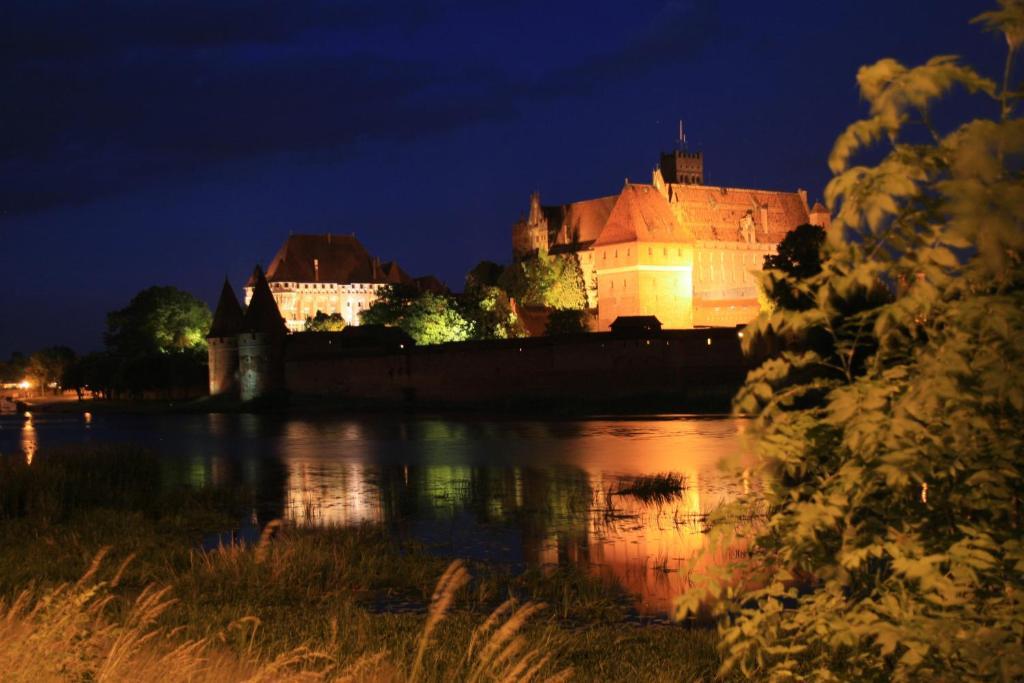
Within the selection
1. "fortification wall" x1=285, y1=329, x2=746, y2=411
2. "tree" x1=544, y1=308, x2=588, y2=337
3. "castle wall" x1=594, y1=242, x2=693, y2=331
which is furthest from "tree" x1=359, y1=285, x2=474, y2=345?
"fortification wall" x1=285, y1=329, x2=746, y2=411

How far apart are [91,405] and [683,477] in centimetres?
5487

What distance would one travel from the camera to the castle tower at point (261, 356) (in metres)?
55.7

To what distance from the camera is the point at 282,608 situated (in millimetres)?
7559

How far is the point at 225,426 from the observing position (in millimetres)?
42344

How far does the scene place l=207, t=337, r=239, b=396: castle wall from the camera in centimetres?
5769

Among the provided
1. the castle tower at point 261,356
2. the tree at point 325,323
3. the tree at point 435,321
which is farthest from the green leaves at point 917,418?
the tree at point 325,323

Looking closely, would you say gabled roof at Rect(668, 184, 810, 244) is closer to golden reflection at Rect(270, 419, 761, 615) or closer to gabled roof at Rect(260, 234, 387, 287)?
gabled roof at Rect(260, 234, 387, 287)

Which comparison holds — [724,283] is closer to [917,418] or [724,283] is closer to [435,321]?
[435,321]

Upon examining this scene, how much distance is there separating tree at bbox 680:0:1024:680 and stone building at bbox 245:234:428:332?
81.2 m

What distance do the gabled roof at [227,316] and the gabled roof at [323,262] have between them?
25784 millimetres

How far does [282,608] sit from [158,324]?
244 ft

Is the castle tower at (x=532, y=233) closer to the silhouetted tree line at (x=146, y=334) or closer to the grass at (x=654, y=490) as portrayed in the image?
the silhouetted tree line at (x=146, y=334)

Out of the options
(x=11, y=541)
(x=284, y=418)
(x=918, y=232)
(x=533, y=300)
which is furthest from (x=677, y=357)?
(x=918, y=232)

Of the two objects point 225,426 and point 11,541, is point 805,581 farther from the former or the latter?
point 225,426
